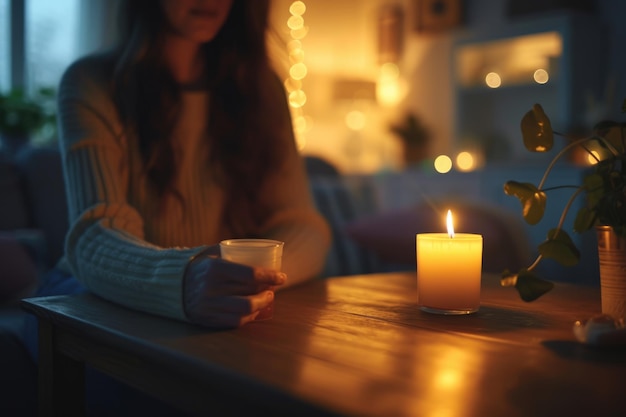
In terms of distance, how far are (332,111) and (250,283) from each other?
4.25 metres

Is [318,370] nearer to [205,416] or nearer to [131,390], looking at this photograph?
[205,416]

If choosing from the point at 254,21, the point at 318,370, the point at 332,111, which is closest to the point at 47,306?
the point at 318,370

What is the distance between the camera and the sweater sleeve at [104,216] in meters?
0.83

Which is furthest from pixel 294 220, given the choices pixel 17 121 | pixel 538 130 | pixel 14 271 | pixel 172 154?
pixel 17 121

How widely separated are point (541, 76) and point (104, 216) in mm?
3392

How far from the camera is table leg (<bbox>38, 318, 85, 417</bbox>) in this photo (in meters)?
0.84

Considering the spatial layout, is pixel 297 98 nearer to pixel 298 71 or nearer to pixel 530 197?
pixel 298 71

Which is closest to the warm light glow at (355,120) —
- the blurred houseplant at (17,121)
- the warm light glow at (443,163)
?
the warm light glow at (443,163)

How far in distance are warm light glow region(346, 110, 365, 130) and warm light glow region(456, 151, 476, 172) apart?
Result: 2.95 feet

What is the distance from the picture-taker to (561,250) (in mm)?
709

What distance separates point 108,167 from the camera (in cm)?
116

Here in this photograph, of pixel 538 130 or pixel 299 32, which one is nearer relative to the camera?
pixel 538 130

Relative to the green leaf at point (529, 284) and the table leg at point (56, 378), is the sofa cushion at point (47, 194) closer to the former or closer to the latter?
the table leg at point (56, 378)

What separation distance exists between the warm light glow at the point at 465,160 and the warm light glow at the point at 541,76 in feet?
2.09
